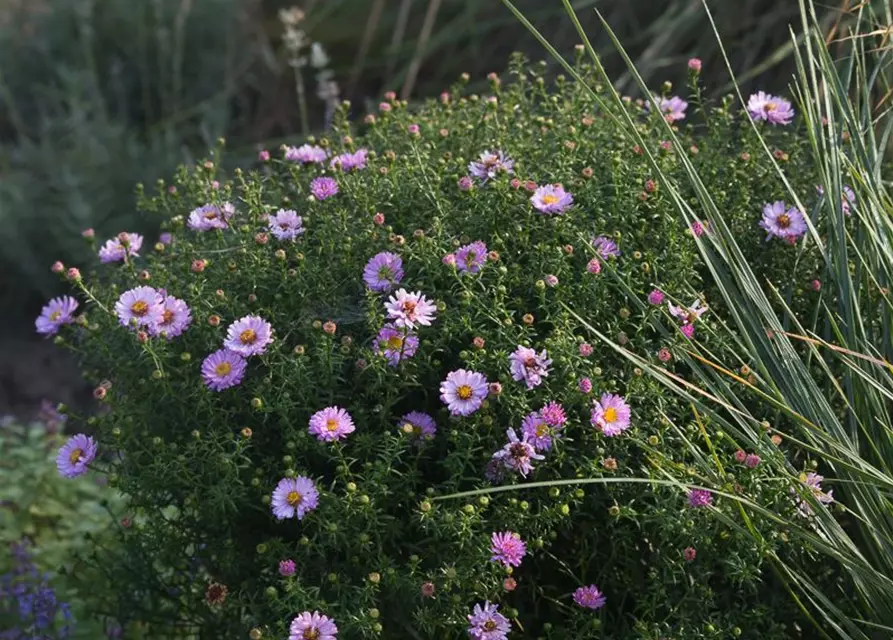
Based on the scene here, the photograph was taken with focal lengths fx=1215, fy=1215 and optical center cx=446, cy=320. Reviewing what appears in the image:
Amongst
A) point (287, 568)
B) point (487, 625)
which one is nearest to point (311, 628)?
point (287, 568)

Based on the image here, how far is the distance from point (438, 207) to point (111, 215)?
2.41 meters

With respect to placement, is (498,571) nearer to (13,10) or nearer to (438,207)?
(438,207)

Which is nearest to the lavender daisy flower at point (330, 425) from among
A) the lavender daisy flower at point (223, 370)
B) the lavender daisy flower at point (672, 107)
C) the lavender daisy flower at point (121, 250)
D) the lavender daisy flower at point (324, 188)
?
the lavender daisy flower at point (223, 370)

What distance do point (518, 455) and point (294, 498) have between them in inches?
12.7

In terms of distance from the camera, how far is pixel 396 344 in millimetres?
1760

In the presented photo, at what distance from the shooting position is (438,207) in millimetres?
1959

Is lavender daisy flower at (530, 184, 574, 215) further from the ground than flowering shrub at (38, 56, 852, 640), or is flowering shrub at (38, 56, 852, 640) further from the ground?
lavender daisy flower at (530, 184, 574, 215)

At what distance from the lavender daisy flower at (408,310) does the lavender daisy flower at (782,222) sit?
0.61m

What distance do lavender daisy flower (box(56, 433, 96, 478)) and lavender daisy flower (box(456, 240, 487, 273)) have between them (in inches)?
26.2

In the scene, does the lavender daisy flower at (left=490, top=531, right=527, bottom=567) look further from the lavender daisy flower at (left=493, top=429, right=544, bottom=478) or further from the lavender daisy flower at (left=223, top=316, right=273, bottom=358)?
the lavender daisy flower at (left=223, top=316, right=273, bottom=358)

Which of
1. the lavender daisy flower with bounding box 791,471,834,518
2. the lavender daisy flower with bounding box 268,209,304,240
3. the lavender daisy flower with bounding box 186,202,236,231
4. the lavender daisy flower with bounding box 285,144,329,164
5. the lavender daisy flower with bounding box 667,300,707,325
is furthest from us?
the lavender daisy flower with bounding box 285,144,329,164

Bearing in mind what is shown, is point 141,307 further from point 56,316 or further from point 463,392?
point 463,392

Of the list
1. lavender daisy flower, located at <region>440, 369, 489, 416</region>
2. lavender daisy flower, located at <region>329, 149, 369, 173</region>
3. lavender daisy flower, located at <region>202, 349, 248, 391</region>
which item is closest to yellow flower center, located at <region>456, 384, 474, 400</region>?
lavender daisy flower, located at <region>440, 369, 489, 416</region>

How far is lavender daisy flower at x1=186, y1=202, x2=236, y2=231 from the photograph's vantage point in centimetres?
208
